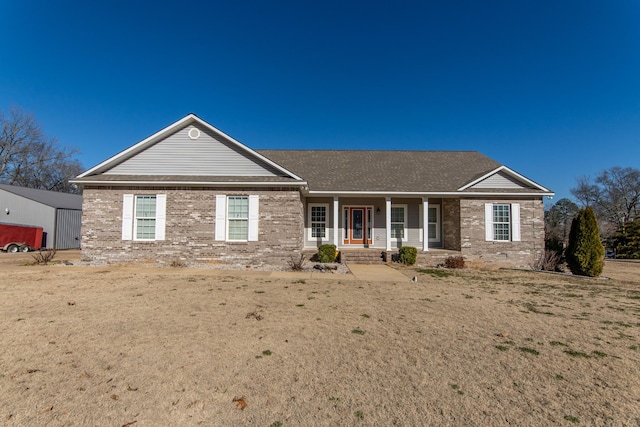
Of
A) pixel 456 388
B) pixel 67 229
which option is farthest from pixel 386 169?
pixel 67 229

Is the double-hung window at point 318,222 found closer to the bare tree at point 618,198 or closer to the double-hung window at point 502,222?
the double-hung window at point 502,222

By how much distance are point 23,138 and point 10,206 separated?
1775cm

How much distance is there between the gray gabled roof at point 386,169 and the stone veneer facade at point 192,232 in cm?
282

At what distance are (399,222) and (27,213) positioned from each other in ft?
90.4

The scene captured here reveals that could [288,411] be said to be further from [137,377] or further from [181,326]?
[181,326]

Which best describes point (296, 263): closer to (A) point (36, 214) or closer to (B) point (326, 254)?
(B) point (326, 254)

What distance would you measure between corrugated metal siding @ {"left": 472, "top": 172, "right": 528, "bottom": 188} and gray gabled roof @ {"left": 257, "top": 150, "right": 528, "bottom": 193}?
0.36 meters

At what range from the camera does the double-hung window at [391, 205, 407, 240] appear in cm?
1630

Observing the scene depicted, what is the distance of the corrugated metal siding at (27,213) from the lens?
24.5 metres

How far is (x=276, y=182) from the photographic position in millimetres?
12227

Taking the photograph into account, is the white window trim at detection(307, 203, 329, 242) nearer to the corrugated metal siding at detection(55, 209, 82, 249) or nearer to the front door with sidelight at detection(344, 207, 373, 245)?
the front door with sidelight at detection(344, 207, 373, 245)

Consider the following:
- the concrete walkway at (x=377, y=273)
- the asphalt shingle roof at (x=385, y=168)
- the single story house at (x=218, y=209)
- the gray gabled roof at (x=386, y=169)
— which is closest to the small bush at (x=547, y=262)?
the single story house at (x=218, y=209)

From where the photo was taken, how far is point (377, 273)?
37.8 feet

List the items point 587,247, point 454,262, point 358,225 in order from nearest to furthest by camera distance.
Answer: point 587,247 → point 454,262 → point 358,225
